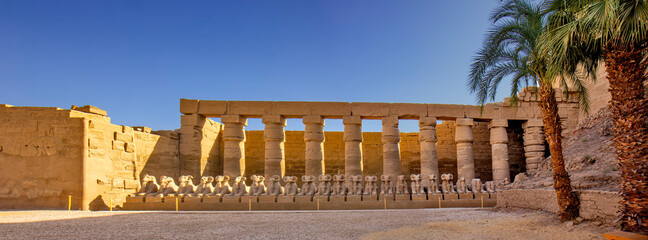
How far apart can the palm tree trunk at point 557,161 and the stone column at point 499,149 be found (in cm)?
984

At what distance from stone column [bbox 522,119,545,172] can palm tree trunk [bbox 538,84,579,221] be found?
10.4 meters

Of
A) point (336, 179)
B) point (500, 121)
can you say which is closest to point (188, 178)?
point (336, 179)

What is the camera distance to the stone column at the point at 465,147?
58.4 feet

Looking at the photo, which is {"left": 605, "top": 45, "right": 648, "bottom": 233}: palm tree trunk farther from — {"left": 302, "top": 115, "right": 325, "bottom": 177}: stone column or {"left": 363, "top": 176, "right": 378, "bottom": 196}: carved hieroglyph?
{"left": 302, "top": 115, "right": 325, "bottom": 177}: stone column

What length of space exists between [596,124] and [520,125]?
5743mm

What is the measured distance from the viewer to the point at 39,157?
13.2m

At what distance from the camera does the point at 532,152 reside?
18047 mm

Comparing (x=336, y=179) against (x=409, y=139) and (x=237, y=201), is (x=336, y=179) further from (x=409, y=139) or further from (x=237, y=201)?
(x=409, y=139)

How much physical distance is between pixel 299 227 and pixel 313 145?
28.1 feet

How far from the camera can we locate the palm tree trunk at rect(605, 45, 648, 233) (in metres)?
5.85

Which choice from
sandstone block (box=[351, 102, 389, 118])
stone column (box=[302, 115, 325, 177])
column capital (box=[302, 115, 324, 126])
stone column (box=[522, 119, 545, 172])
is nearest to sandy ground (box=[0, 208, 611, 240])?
stone column (box=[302, 115, 325, 177])

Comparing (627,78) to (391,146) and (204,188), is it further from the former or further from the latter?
(204,188)

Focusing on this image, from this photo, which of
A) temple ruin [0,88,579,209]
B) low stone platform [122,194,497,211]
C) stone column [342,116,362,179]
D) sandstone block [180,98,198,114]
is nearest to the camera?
temple ruin [0,88,579,209]

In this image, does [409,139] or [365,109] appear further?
[409,139]
